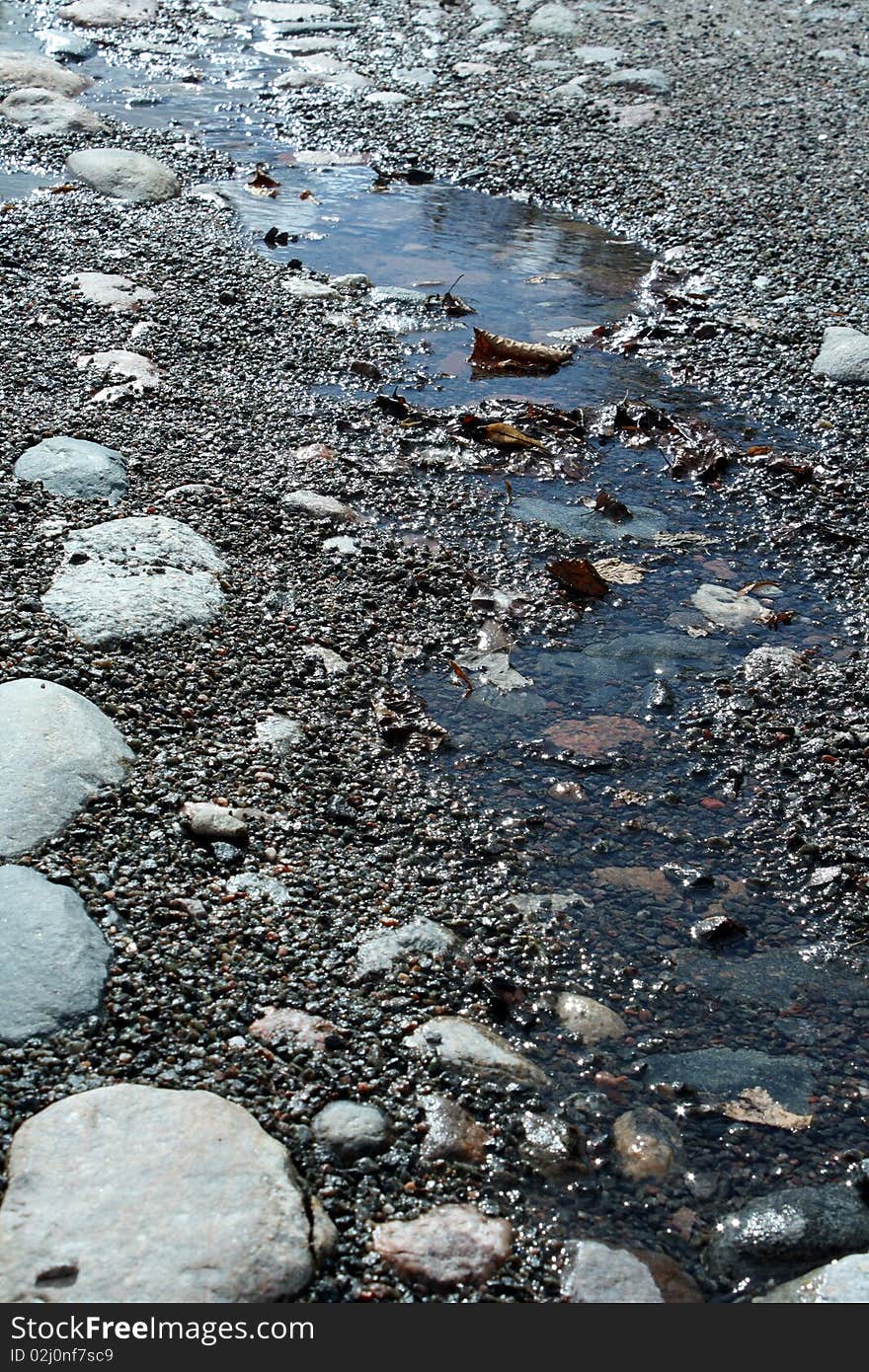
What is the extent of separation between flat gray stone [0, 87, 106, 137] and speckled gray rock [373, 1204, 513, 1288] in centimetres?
596

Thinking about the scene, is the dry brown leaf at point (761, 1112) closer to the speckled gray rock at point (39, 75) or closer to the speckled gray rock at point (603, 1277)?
the speckled gray rock at point (603, 1277)

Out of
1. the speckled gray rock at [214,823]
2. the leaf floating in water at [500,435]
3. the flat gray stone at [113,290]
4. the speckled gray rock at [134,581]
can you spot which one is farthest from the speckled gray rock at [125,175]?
the speckled gray rock at [214,823]

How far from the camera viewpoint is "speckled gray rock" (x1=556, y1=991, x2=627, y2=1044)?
218 centimetres

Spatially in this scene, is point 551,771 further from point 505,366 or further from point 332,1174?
point 505,366

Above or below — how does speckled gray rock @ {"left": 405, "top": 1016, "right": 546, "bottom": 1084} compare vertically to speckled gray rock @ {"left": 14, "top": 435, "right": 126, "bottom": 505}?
below

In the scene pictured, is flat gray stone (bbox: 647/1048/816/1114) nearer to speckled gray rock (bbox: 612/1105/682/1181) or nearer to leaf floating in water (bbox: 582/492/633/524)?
speckled gray rock (bbox: 612/1105/682/1181)

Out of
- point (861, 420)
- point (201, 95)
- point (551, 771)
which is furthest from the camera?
point (201, 95)

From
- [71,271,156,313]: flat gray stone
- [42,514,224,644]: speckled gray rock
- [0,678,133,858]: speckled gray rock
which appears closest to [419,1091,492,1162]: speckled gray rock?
[0,678,133,858]: speckled gray rock

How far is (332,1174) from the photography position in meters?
1.87

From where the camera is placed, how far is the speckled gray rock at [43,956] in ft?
6.53

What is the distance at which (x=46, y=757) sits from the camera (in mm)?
2451

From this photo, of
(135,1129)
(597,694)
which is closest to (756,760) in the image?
(597,694)

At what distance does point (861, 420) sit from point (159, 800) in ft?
9.23

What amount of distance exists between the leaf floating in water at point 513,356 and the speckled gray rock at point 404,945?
8.93ft
